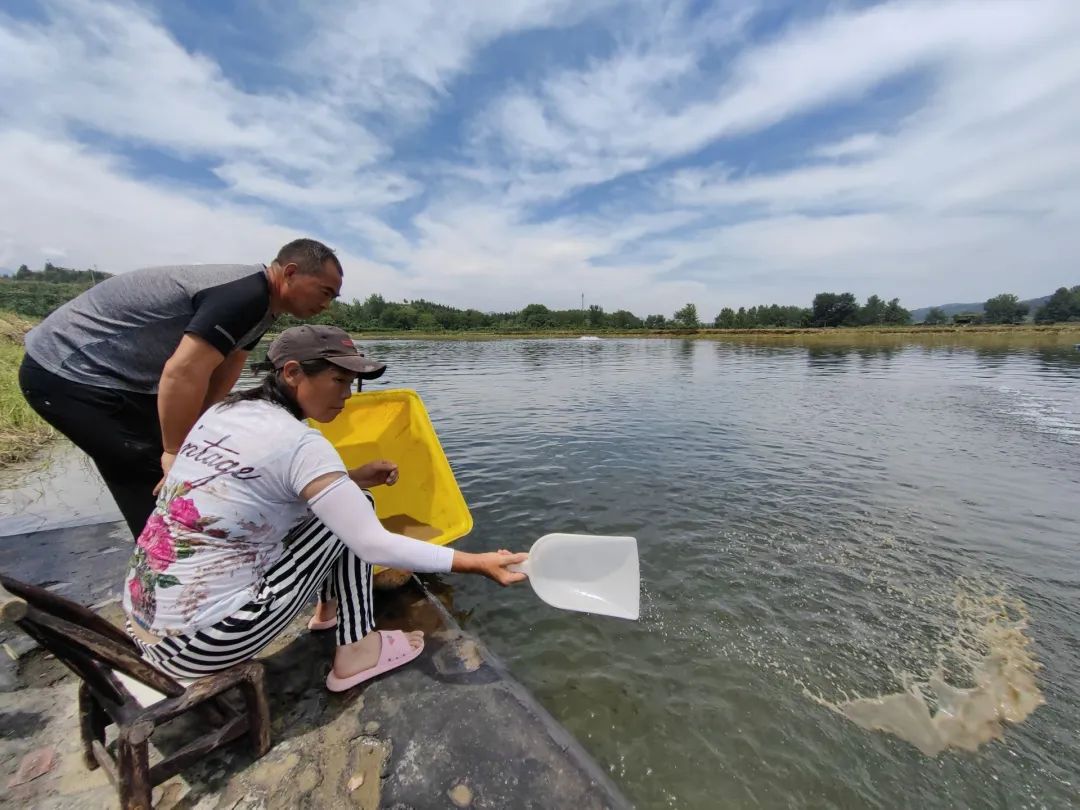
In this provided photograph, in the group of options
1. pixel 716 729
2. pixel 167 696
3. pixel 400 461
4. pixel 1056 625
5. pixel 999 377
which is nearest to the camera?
pixel 167 696

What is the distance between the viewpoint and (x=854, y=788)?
7.93 ft

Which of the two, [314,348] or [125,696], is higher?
[314,348]

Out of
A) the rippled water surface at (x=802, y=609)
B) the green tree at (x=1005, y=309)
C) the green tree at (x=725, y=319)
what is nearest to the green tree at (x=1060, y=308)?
the green tree at (x=1005, y=309)

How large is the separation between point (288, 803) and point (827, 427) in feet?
37.5

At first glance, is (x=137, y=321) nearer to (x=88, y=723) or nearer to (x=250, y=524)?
(x=250, y=524)

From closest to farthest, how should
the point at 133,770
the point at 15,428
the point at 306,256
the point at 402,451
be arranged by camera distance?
the point at 133,770, the point at 306,256, the point at 402,451, the point at 15,428

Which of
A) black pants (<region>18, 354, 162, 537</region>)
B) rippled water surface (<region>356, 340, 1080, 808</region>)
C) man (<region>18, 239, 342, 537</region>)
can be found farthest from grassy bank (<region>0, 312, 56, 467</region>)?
man (<region>18, 239, 342, 537</region>)

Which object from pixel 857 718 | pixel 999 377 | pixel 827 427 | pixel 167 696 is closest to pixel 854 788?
pixel 857 718

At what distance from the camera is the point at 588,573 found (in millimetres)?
2531

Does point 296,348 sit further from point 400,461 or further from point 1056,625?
point 1056,625

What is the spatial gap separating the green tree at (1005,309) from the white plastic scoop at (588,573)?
154m

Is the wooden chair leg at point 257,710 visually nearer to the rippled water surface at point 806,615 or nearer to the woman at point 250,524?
the woman at point 250,524

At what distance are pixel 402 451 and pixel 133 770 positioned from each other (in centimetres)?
289

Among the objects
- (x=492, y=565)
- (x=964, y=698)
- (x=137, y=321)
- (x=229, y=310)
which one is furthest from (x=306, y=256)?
(x=964, y=698)
